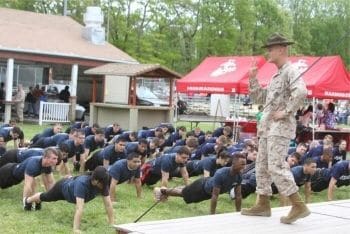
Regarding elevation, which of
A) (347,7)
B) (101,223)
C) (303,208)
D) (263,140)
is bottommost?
(101,223)

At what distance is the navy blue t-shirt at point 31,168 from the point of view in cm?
792

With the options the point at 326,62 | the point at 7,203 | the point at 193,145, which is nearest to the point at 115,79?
the point at 326,62

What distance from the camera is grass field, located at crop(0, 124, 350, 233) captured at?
7066 mm

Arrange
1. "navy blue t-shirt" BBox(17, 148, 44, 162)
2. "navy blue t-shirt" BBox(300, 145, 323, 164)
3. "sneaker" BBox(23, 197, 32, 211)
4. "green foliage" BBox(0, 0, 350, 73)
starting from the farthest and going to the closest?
1. "green foliage" BBox(0, 0, 350, 73)
2. "navy blue t-shirt" BBox(300, 145, 323, 164)
3. "navy blue t-shirt" BBox(17, 148, 44, 162)
4. "sneaker" BBox(23, 197, 32, 211)

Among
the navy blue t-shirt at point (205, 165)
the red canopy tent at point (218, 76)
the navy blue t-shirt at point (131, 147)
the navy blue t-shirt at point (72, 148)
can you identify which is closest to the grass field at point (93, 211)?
the navy blue t-shirt at point (205, 165)

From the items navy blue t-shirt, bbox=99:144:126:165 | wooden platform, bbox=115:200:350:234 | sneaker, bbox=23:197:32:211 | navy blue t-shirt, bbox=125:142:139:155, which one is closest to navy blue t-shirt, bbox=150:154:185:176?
navy blue t-shirt, bbox=99:144:126:165

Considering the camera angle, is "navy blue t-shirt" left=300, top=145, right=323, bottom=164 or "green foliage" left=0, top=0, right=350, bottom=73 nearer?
Result: "navy blue t-shirt" left=300, top=145, right=323, bottom=164

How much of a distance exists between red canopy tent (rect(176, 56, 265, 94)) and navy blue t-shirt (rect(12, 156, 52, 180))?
8.75 m

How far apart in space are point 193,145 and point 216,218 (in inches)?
231

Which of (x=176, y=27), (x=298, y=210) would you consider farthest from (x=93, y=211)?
(x=176, y=27)

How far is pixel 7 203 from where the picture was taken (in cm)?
820

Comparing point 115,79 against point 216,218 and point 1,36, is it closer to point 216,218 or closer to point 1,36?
point 1,36

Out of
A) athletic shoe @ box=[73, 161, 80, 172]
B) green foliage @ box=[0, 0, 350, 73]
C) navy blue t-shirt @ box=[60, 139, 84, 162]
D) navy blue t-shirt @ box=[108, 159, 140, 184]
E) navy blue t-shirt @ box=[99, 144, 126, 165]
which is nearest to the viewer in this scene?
navy blue t-shirt @ box=[108, 159, 140, 184]

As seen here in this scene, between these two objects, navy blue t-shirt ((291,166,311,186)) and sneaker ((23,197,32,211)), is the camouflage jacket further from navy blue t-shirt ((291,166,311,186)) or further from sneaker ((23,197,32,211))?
navy blue t-shirt ((291,166,311,186))
